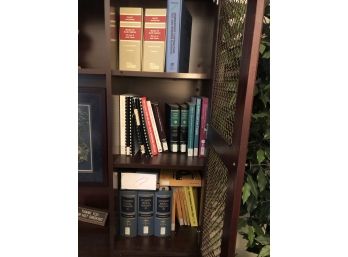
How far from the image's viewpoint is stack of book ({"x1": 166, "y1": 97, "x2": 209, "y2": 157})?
1.20 metres

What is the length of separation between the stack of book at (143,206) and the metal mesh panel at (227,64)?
17.6 inches

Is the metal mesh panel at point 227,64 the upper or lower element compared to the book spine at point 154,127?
upper

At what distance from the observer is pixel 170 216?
50.8 inches

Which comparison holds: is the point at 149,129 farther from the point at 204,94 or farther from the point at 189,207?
the point at 189,207

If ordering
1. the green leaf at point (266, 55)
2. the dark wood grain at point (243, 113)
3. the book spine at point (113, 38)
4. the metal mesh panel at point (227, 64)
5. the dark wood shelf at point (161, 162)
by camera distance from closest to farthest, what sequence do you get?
the dark wood grain at point (243, 113)
the metal mesh panel at point (227, 64)
the green leaf at point (266, 55)
the book spine at point (113, 38)
the dark wood shelf at point (161, 162)

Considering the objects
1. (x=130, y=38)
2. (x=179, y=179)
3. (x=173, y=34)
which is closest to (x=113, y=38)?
(x=130, y=38)

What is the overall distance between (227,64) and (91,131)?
0.77 metres

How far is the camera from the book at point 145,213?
1.25m

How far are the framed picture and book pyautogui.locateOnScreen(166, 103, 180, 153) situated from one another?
33 centimetres

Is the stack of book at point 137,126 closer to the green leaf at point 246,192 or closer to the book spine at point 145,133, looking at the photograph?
the book spine at point 145,133

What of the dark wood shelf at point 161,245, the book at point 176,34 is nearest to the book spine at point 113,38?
the book at point 176,34

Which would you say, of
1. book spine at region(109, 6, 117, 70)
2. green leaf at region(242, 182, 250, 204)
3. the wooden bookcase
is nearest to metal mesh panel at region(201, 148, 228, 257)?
the wooden bookcase
